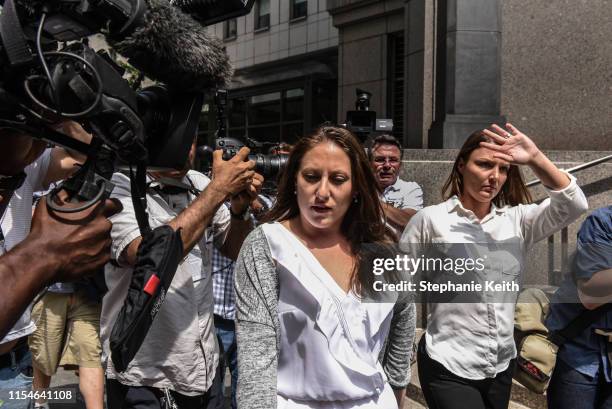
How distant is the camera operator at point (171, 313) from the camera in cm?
272

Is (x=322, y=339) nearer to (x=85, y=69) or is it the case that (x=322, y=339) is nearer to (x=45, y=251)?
(x=45, y=251)

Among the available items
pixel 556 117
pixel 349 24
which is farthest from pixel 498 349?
pixel 349 24

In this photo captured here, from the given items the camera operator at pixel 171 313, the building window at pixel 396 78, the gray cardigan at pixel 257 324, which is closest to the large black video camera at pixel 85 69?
the gray cardigan at pixel 257 324

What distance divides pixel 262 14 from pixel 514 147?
20010mm

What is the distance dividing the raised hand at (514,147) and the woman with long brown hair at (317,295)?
0.86 metres

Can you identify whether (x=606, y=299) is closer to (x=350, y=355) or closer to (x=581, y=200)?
(x=581, y=200)

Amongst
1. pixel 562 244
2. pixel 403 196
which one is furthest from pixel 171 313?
pixel 562 244

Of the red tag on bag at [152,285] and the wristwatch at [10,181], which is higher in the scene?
the wristwatch at [10,181]

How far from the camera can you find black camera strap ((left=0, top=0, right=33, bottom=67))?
57.2 inches

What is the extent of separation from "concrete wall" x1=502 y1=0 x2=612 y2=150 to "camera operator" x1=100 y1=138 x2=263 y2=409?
17.9 ft

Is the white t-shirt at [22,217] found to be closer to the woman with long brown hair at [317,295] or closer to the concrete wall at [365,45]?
the woman with long brown hair at [317,295]

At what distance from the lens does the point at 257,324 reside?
84.4 inches

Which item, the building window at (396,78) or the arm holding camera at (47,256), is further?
the building window at (396,78)

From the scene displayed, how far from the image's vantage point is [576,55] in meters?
7.22
